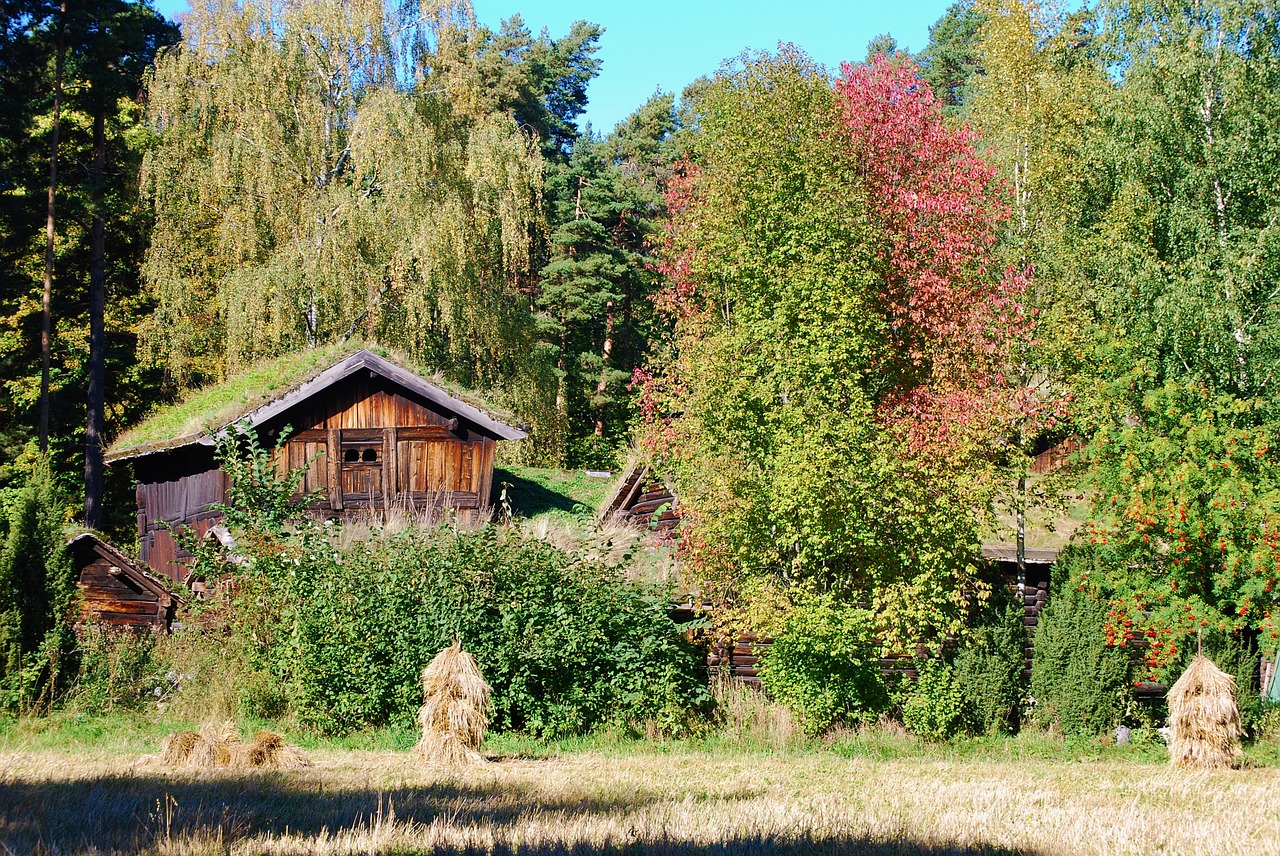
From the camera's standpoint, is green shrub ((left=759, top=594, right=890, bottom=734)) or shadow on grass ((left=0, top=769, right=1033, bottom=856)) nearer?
shadow on grass ((left=0, top=769, right=1033, bottom=856))

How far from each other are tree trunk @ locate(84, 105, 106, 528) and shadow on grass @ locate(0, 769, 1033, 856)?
904 inches

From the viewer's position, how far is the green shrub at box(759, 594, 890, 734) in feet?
53.3

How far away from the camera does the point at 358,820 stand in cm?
977

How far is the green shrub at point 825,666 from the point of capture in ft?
53.3

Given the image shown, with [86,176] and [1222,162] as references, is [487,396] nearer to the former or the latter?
[86,176]

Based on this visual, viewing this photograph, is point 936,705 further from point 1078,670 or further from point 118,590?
point 118,590

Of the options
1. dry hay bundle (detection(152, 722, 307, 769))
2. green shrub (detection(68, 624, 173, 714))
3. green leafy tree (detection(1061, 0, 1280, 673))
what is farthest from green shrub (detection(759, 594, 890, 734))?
green shrub (detection(68, 624, 173, 714))

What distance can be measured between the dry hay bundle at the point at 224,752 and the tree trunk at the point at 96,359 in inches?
851

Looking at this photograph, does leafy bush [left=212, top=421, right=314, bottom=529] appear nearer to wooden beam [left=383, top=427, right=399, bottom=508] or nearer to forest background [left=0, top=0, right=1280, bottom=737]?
forest background [left=0, top=0, right=1280, bottom=737]

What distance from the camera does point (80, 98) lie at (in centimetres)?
3331

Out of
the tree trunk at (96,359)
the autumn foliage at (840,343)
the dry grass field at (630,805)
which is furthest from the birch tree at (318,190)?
the dry grass field at (630,805)

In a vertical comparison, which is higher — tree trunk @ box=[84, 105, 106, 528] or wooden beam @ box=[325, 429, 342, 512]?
tree trunk @ box=[84, 105, 106, 528]

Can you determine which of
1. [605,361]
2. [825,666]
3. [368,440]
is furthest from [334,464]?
[605,361]

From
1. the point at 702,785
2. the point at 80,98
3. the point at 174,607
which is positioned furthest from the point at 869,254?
the point at 80,98
